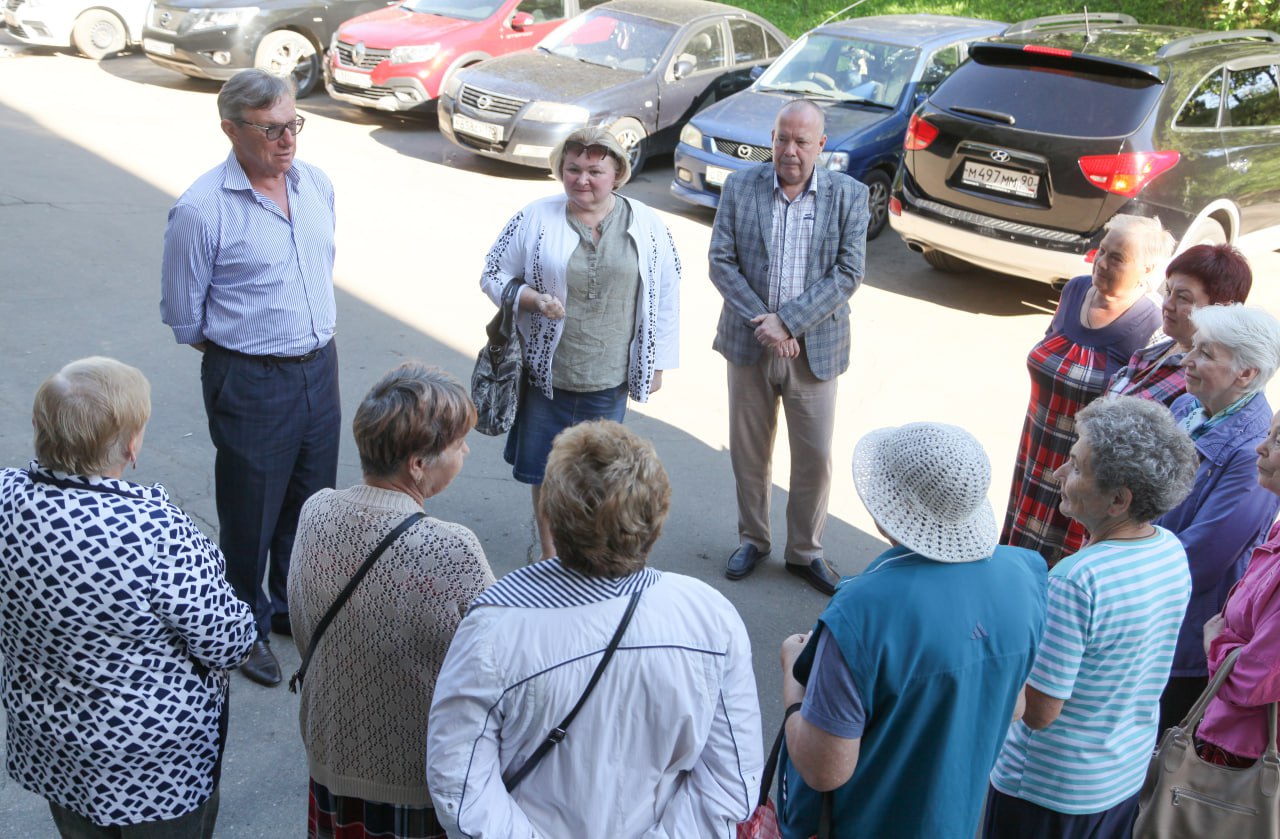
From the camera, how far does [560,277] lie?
4.19 m

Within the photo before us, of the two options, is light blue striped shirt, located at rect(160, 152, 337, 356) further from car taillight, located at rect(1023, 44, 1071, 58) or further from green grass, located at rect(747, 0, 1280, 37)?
green grass, located at rect(747, 0, 1280, 37)

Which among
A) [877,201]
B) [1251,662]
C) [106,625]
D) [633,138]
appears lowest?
[877,201]

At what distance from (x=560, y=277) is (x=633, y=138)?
772cm

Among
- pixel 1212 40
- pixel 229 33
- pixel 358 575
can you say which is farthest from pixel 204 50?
pixel 358 575

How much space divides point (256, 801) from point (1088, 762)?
2.39m

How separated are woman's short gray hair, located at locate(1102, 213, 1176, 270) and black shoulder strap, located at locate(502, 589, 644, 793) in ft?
8.30

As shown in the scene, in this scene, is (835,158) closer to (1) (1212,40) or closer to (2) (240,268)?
(1) (1212,40)

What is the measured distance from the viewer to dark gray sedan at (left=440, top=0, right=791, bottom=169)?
11000 millimetres

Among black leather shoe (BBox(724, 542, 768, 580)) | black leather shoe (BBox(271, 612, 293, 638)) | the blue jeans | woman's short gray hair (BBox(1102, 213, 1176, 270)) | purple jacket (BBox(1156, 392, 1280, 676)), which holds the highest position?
woman's short gray hair (BBox(1102, 213, 1176, 270))

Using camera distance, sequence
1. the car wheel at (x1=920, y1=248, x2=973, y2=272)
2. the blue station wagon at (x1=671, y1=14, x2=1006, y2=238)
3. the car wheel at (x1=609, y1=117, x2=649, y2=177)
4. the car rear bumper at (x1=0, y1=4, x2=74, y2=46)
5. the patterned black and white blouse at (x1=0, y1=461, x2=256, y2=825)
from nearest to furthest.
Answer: the patterned black and white blouse at (x1=0, y1=461, x2=256, y2=825)
the car wheel at (x1=920, y1=248, x2=973, y2=272)
the blue station wagon at (x1=671, y1=14, x2=1006, y2=238)
the car wheel at (x1=609, y1=117, x2=649, y2=177)
the car rear bumper at (x1=0, y1=4, x2=74, y2=46)

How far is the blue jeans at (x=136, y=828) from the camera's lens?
2.58 m

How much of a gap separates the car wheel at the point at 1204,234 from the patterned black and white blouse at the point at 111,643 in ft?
24.1

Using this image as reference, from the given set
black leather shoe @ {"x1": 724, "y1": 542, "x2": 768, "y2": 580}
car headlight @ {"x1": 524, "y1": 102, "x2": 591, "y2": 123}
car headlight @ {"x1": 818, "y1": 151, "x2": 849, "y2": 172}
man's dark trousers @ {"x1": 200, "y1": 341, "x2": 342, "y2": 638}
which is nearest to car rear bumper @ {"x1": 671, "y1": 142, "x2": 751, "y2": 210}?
car headlight @ {"x1": 818, "y1": 151, "x2": 849, "y2": 172}

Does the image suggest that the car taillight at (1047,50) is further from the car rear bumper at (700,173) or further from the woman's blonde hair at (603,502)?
the woman's blonde hair at (603,502)
